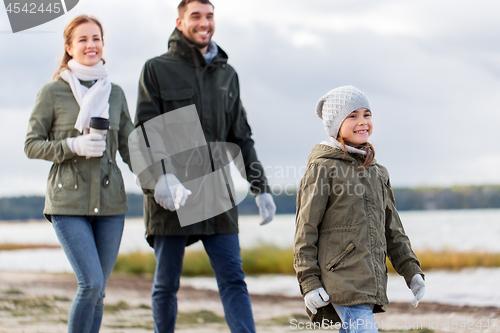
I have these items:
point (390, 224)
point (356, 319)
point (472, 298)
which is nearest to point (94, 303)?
point (356, 319)

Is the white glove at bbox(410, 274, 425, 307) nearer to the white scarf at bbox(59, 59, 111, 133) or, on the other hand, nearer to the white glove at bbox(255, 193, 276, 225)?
the white glove at bbox(255, 193, 276, 225)

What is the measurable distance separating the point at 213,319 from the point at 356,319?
311 centimetres

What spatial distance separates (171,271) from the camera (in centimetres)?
287

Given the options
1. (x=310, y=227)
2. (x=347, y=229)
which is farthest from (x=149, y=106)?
(x=347, y=229)

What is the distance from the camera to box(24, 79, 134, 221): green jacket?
2621 millimetres

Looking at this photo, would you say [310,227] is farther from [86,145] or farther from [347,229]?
[86,145]

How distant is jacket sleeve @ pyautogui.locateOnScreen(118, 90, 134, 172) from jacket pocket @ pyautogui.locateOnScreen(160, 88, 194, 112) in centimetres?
22

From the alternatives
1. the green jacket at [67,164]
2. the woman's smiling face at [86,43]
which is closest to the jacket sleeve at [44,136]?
the green jacket at [67,164]

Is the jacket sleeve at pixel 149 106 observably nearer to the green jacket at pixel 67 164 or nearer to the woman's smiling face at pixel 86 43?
the green jacket at pixel 67 164

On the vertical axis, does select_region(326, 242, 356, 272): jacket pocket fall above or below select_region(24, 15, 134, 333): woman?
below

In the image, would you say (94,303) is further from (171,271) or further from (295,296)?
(295,296)

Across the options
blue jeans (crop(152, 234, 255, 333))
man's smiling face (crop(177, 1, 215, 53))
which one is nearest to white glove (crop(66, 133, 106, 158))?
blue jeans (crop(152, 234, 255, 333))

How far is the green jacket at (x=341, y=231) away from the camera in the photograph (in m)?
2.16

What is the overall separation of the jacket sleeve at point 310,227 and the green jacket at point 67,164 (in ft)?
3.40
